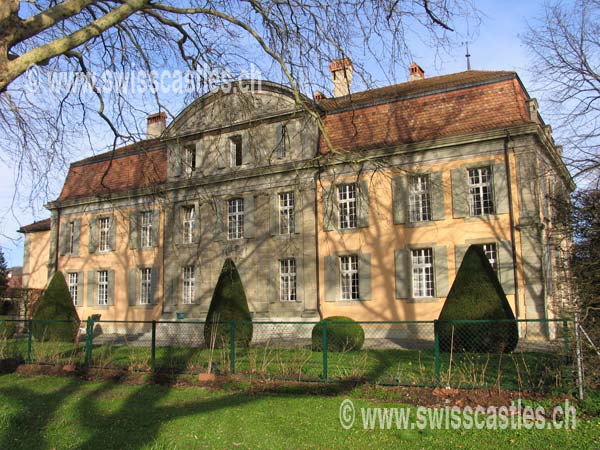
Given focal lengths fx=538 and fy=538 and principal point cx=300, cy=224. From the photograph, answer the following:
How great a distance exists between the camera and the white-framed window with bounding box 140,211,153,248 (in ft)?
83.9

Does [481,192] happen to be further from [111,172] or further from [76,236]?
[76,236]

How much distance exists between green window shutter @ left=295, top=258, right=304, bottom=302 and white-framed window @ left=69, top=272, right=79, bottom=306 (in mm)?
12960

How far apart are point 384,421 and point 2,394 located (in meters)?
6.59

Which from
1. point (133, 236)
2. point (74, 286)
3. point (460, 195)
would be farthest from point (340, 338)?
Answer: point (74, 286)

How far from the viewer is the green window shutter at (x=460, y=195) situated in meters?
18.1

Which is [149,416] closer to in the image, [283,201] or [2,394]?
[2,394]

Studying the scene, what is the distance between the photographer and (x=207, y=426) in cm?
670

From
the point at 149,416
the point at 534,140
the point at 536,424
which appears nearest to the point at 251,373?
the point at 149,416

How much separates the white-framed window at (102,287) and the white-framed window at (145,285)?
94.5 inches

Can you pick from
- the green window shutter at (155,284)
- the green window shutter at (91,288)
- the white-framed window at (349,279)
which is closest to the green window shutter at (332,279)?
the white-framed window at (349,279)

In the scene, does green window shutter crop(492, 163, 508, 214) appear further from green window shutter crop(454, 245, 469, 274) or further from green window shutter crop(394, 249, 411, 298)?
green window shutter crop(394, 249, 411, 298)

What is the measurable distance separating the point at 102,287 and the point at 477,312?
19854mm

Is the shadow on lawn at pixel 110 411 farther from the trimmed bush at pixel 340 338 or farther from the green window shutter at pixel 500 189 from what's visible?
the green window shutter at pixel 500 189

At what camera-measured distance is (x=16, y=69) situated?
20.7ft
